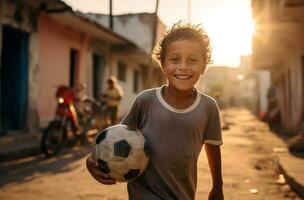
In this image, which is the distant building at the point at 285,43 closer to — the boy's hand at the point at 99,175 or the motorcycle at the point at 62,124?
the motorcycle at the point at 62,124

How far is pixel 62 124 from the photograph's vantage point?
27.6 ft

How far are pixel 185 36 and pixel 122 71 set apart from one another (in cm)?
1853

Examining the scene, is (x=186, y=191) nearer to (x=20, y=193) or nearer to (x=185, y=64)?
(x=185, y=64)

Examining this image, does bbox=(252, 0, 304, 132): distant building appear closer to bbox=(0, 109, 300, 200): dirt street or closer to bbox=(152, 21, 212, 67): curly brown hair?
bbox=(0, 109, 300, 200): dirt street

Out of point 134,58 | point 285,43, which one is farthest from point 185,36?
point 134,58

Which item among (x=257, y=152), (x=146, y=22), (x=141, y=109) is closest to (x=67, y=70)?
(x=257, y=152)

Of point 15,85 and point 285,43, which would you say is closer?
point 15,85

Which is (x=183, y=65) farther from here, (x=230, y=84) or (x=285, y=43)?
(x=230, y=84)

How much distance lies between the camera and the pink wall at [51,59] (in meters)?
11.4

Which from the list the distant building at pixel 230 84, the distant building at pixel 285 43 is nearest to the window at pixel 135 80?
the distant building at pixel 285 43

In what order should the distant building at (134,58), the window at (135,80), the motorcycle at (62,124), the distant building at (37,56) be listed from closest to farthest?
the motorcycle at (62,124) < the distant building at (37,56) < the distant building at (134,58) < the window at (135,80)

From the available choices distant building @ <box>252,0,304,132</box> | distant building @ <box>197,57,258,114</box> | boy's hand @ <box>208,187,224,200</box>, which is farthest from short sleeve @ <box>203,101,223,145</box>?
distant building @ <box>197,57,258,114</box>

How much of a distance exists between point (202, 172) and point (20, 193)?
9.24ft

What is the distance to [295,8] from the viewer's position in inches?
417
